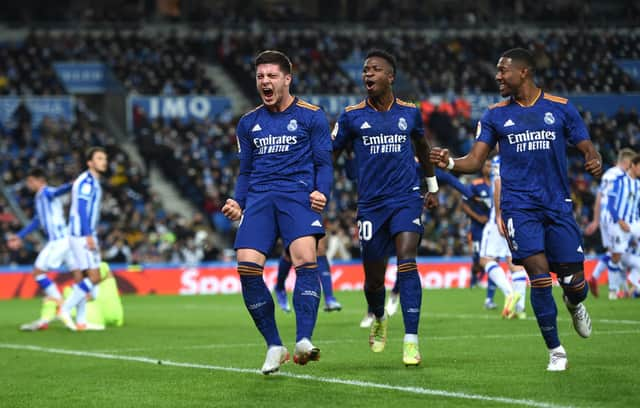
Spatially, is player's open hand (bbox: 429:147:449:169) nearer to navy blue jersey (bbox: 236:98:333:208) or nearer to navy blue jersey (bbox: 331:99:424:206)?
navy blue jersey (bbox: 236:98:333:208)

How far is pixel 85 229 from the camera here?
1555 centimetres

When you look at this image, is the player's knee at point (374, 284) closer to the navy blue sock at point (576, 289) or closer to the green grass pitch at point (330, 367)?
the green grass pitch at point (330, 367)

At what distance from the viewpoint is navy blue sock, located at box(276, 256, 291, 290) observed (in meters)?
16.9

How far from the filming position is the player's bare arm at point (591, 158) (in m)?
9.14

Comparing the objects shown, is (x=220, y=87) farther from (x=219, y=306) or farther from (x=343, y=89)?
(x=219, y=306)

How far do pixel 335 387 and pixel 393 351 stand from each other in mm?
2800

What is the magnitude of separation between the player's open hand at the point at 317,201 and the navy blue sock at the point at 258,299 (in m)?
0.64

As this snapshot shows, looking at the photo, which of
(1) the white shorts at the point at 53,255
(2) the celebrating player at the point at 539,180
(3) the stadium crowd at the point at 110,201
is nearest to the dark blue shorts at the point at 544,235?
(2) the celebrating player at the point at 539,180

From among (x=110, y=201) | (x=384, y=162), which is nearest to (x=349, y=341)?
(x=384, y=162)

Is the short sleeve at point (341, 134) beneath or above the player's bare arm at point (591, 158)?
above

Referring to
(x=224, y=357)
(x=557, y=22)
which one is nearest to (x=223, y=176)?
(x=557, y=22)

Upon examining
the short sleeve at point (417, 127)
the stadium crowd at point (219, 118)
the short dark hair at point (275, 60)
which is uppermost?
the stadium crowd at point (219, 118)

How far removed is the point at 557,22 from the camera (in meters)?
36.7

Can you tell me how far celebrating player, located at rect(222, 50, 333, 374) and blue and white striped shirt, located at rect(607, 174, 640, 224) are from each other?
11.1m
